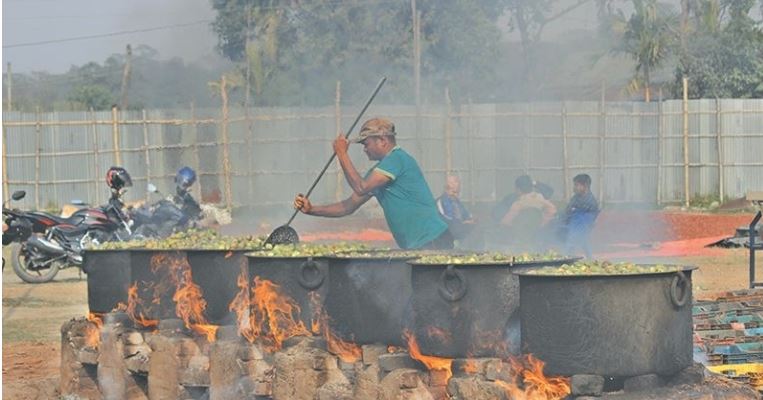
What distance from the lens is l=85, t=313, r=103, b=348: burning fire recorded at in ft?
36.7

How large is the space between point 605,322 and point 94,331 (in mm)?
5351

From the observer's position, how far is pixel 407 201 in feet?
31.7

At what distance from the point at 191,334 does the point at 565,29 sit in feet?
20.2

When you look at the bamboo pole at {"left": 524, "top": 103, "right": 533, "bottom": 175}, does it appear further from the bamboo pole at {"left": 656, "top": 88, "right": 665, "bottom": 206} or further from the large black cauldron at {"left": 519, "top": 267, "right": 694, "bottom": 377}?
the large black cauldron at {"left": 519, "top": 267, "right": 694, "bottom": 377}

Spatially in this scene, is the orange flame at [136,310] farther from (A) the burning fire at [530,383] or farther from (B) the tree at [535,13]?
(B) the tree at [535,13]

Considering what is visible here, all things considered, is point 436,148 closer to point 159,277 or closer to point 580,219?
point 580,219

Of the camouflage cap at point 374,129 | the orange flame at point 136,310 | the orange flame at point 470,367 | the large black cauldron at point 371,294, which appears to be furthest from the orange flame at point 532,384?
the orange flame at point 136,310

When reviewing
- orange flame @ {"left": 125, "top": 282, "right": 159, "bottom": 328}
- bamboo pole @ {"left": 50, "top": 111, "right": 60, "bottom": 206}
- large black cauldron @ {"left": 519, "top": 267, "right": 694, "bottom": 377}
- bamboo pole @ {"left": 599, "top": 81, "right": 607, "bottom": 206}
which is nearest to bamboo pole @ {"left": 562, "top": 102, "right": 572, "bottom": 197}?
bamboo pole @ {"left": 599, "top": 81, "right": 607, "bottom": 206}

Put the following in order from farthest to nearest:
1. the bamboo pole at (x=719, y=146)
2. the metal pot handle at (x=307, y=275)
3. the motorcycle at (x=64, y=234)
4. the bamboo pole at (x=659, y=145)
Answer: the bamboo pole at (x=719, y=146) → the bamboo pole at (x=659, y=145) → the motorcycle at (x=64, y=234) → the metal pot handle at (x=307, y=275)

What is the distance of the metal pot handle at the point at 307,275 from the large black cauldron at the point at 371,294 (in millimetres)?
282

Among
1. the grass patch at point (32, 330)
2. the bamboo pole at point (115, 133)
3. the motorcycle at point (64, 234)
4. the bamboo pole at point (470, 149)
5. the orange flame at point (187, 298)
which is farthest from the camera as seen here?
the bamboo pole at point (115, 133)

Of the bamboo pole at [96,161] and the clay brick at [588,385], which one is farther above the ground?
the bamboo pole at [96,161]

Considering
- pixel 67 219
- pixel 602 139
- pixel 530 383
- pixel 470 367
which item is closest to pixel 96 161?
pixel 602 139

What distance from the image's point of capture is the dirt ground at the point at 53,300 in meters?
12.4
